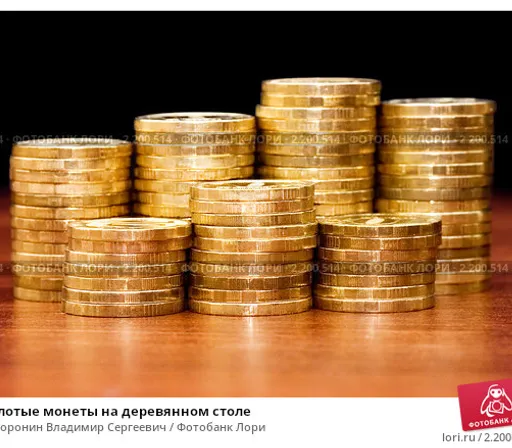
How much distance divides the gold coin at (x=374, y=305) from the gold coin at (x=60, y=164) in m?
1.72

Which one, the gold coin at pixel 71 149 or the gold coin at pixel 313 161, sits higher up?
the gold coin at pixel 71 149

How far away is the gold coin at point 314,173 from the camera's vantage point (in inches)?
431

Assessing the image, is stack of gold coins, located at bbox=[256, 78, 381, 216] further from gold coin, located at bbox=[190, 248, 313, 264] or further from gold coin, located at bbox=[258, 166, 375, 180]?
gold coin, located at bbox=[190, 248, 313, 264]

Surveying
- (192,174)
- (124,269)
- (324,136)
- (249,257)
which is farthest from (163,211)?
(324,136)

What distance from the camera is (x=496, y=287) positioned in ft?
37.1

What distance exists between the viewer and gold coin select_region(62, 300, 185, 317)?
33.2 feet

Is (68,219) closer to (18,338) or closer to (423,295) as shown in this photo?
(18,338)

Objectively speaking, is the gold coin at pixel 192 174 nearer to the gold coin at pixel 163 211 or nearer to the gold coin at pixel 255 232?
the gold coin at pixel 163 211

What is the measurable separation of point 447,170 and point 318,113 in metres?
0.97

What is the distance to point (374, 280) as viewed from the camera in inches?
403

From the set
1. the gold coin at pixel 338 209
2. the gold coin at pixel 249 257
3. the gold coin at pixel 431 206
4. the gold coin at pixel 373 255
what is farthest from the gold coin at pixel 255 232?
the gold coin at pixel 431 206

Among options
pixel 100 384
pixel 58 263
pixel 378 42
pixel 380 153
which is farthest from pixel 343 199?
pixel 378 42

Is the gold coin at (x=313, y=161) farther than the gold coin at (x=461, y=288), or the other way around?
the gold coin at (x=461, y=288)
